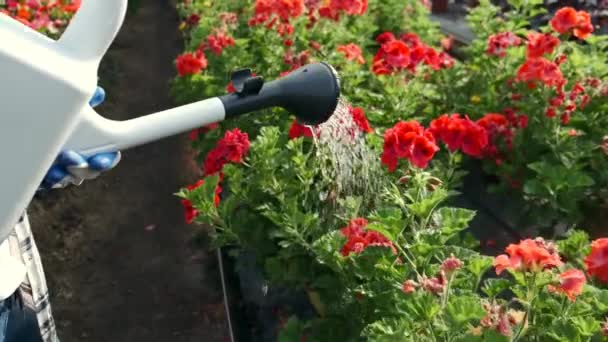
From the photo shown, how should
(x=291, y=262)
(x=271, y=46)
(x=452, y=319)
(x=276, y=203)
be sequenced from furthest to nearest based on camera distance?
1. (x=271, y=46)
2. (x=276, y=203)
3. (x=291, y=262)
4. (x=452, y=319)

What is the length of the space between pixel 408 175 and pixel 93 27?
1.28 metres

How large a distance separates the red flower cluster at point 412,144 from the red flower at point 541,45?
3.12ft

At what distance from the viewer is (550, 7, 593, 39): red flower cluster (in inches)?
109

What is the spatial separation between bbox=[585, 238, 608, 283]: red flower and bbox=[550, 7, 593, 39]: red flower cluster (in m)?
1.43

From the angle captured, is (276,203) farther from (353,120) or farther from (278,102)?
(278,102)

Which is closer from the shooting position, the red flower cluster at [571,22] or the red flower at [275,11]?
the red flower cluster at [571,22]

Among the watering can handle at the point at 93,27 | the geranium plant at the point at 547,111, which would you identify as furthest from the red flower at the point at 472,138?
the watering can handle at the point at 93,27

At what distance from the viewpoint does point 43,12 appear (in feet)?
14.7

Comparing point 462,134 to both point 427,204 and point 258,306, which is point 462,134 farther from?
point 258,306

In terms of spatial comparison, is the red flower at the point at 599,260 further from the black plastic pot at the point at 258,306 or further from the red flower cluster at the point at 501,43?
the red flower cluster at the point at 501,43

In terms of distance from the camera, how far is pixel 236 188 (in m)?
2.31

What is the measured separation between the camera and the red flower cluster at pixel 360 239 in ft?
5.60

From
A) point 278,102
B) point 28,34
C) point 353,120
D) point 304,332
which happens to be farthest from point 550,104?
point 28,34

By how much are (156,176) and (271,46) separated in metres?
1.33
